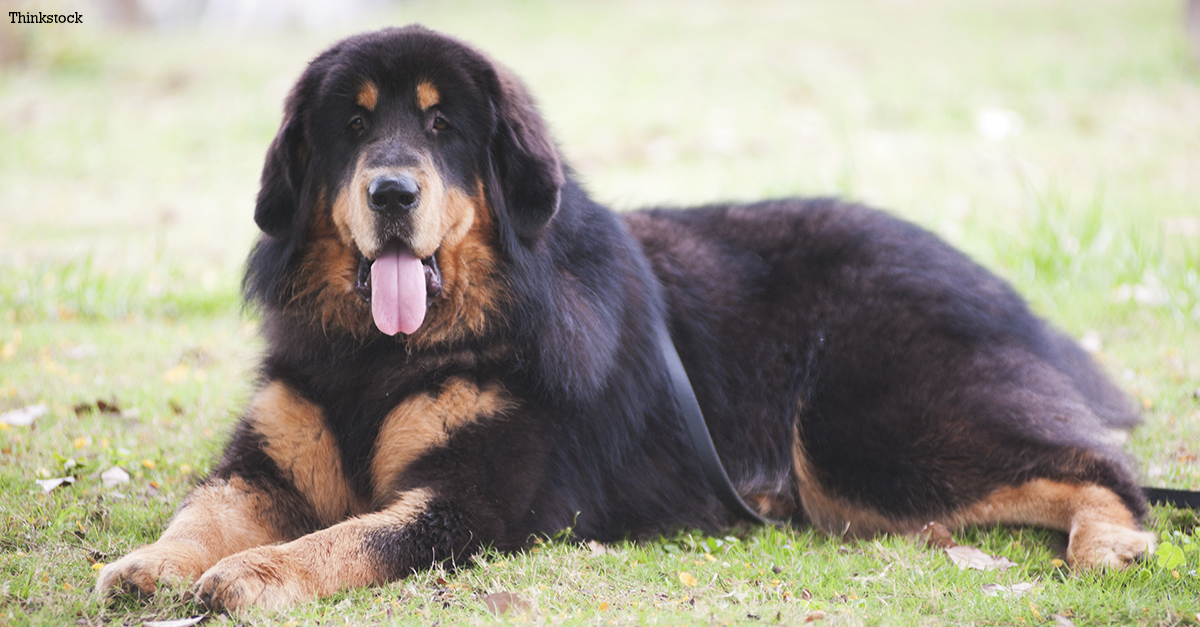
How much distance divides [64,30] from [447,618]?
1706 centimetres

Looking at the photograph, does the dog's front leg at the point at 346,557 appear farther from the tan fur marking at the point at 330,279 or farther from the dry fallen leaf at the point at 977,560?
the dry fallen leaf at the point at 977,560

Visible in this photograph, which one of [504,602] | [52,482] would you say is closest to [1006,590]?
[504,602]

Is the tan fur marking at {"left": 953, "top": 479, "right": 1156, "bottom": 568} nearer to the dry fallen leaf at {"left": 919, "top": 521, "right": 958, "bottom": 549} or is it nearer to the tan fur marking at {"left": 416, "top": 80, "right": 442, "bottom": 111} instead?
the dry fallen leaf at {"left": 919, "top": 521, "right": 958, "bottom": 549}

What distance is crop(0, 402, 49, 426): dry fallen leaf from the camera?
15.6 ft

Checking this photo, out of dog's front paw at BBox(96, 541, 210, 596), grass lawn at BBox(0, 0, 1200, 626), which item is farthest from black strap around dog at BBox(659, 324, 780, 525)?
dog's front paw at BBox(96, 541, 210, 596)

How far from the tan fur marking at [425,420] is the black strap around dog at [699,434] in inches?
28.8

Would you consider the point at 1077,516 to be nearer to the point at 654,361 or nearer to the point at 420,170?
the point at 654,361

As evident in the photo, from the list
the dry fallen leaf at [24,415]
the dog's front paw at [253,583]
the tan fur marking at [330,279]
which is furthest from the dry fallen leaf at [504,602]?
the dry fallen leaf at [24,415]

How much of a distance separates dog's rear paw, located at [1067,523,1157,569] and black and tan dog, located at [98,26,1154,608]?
0.4 inches

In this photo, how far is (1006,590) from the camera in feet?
10.6

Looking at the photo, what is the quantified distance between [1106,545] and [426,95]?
2.93 meters

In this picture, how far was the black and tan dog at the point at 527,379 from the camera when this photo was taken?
332 centimetres

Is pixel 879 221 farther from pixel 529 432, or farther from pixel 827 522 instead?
pixel 529 432

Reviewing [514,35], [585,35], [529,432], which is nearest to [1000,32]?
[585,35]
